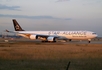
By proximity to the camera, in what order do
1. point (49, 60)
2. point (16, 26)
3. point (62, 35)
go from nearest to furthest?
point (49, 60), point (62, 35), point (16, 26)

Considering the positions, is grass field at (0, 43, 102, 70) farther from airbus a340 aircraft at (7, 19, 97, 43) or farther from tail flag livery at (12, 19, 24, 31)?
tail flag livery at (12, 19, 24, 31)

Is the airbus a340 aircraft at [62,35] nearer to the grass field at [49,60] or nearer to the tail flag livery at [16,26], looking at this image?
the tail flag livery at [16,26]

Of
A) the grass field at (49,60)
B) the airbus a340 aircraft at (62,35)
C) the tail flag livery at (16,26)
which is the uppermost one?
the tail flag livery at (16,26)

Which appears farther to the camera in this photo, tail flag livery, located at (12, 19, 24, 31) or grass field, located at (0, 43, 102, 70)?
tail flag livery, located at (12, 19, 24, 31)

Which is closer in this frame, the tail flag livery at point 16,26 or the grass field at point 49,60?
the grass field at point 49,60

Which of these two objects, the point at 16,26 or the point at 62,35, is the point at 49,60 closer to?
the point at 62,35

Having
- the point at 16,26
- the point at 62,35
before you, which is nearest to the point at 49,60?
the point at 62,35

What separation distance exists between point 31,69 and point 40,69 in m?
0.60

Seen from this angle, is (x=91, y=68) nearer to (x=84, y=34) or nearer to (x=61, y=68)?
(x=61, y=68)

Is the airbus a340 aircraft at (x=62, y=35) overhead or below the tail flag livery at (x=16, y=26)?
below

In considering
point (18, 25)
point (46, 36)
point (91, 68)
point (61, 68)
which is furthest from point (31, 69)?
point (18, 25)

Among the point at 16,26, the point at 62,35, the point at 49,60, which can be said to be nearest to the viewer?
the point at 49,60

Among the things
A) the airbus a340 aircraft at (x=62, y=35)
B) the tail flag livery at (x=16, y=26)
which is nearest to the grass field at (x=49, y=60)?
the airbus a340 aircraft at (x=62, y=35)

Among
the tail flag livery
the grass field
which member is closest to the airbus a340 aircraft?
the tail flag livery
